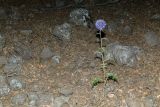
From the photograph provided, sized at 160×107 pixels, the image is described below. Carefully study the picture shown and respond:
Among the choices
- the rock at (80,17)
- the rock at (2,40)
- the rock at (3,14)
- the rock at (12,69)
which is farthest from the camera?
the rock at (3,14)

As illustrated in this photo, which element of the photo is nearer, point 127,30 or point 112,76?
point 112,76

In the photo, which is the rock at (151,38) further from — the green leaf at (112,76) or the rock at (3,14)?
the rock at (3,14)

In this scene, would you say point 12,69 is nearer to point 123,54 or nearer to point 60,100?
point 60,100

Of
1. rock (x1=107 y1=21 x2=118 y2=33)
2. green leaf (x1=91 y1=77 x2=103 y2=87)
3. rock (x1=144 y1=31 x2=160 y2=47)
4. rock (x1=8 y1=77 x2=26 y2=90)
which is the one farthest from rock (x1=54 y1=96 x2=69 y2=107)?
rock (x1=144 y1=31 x2=160 y2=47)

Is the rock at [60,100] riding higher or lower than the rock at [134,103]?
higher

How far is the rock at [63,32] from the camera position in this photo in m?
6.12

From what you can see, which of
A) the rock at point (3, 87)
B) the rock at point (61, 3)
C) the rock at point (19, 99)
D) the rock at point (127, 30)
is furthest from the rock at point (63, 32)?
the rock at point (19, 99)

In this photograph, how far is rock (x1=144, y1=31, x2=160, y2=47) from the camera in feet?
19.6

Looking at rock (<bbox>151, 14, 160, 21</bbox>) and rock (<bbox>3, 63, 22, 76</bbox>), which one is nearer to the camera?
rock (<bbox>3, 63, 22, 76</bbox>)

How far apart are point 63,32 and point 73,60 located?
594 mm

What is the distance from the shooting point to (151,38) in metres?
6.05

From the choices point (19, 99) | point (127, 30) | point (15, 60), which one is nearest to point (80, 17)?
point (127, 30)

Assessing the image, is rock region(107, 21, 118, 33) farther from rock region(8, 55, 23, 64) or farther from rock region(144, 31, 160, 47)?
rock region(8, 55, 23, 64)

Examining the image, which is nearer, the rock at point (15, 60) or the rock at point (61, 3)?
the rock at point (15, 60)
